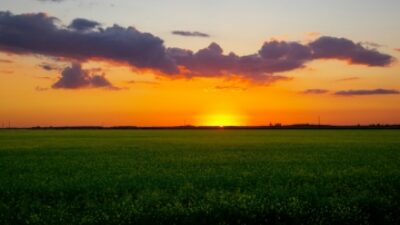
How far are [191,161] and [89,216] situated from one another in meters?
18.3

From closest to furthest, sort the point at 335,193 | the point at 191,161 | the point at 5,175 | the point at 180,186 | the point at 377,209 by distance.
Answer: the point at 377,209, the point at 335,193, the point at 180,186, the point at 5,175, the point at 191,161

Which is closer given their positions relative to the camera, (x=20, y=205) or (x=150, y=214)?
(x=150, y=214)

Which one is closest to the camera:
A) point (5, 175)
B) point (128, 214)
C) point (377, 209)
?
point (128, 214)

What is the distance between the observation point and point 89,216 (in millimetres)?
14461

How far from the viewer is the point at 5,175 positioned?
80.8ft

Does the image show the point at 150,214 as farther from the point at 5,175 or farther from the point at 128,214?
the point at 5,175

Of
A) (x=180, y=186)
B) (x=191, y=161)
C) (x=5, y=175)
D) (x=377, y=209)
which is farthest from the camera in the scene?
(x=191, y=161)

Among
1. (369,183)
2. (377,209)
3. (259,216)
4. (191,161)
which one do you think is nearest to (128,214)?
(259,216)

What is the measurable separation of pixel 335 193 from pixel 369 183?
3.08m

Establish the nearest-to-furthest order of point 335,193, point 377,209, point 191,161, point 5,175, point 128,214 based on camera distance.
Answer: point 128,214, point 377,209, point 335,193, point 5,175, point 191,161

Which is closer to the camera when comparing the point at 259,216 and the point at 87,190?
the point at 259,216

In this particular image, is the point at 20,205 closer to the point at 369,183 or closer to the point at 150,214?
the point at 150,214

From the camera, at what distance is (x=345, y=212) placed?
14.7m

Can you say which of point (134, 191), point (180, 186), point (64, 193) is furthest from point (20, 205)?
point (180, 186)
